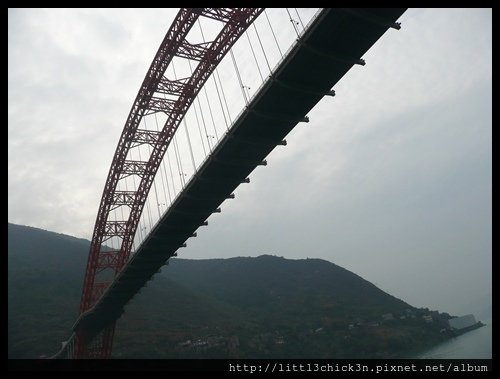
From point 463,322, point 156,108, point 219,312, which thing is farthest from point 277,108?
point 463,322

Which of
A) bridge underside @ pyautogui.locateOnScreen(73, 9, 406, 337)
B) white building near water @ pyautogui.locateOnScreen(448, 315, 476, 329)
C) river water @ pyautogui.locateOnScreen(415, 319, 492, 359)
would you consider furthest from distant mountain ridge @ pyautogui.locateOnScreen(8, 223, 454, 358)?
bridge underside @ pyautogui.locateOnScreen(73, 9, 406, 337)

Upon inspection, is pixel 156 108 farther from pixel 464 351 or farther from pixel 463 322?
pixel 463 322

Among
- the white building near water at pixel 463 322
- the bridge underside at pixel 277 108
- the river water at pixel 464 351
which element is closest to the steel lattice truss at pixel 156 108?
the bridge underside at pixel 277 108

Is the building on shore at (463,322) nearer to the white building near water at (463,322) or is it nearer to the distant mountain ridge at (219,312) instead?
the white building near water at (463,322)

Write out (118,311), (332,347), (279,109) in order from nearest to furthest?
(279,109) → (118,311) → (332,347)
